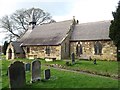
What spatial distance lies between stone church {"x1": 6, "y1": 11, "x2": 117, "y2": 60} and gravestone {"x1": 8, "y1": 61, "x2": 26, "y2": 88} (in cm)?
2233

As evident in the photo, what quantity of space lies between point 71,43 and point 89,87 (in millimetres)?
25813

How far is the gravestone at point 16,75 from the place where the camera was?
1377 cm

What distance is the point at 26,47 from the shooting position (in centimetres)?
4559

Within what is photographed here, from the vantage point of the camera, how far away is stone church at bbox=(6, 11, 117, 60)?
3606 cm

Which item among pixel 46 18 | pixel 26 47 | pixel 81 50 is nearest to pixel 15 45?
pixel 26 47

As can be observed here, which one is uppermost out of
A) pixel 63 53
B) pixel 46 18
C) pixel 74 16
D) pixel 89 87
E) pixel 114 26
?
pixel 46 18

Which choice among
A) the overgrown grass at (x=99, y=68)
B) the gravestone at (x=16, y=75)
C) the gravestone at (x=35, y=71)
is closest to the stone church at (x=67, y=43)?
the overgrown grass at (x=99, y=68)

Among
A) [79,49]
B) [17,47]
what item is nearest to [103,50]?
[79,49]

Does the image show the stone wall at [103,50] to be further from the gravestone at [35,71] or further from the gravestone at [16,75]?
the gravestone at [16,75]

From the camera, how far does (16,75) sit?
14.1 m

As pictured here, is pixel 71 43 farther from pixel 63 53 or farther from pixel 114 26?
pixel 114 26

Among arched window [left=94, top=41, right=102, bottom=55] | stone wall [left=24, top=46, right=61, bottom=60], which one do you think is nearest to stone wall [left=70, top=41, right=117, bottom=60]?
arched window [left=94, top=41, right=102, bottom=55]

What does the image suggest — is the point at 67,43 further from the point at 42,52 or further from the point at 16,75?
the point at 16,75

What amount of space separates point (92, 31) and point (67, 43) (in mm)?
4713
